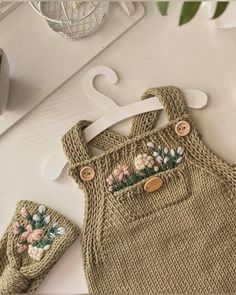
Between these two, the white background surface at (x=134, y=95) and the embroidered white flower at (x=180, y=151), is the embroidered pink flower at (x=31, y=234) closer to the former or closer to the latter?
the white background surface at (x=134, y=95)

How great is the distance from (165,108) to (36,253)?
0.32 metres

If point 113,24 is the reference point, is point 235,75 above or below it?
below

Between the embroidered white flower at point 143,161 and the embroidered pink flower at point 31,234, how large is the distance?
0.20m

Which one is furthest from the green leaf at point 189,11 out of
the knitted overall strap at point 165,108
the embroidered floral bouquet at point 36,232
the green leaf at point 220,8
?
the embroidered floral bouquet at point 36,232

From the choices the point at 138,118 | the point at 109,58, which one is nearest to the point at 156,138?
the point at 138,118

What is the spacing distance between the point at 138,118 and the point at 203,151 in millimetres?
125

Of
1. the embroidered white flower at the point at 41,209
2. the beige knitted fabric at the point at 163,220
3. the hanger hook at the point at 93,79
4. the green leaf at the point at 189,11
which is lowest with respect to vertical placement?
the beige knitted fabric at the point at 163,220

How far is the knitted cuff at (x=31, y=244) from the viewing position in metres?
0.78

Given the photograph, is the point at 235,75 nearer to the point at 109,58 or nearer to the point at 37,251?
the point at 109,58

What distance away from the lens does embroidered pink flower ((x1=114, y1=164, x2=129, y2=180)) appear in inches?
31.7

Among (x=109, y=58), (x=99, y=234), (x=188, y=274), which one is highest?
(x=109, y=58)

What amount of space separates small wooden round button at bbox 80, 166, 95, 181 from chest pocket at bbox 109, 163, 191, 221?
5 centimetres

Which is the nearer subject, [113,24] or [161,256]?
[161,256]

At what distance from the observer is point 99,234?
2.60ft
